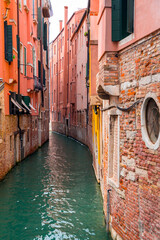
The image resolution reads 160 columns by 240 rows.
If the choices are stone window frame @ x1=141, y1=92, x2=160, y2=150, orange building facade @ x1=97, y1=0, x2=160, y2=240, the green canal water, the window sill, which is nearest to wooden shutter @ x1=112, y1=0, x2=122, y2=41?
orange building facade @ x1=97, y1=0, x2=160, y2=240

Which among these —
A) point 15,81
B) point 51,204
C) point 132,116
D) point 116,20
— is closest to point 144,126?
point 132,116

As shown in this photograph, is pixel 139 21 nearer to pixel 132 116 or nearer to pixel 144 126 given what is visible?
pixel 132 116

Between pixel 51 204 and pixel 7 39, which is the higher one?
pixel 7 39

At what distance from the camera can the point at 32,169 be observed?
1445cm

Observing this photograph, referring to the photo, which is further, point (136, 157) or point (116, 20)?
point (116, 20)

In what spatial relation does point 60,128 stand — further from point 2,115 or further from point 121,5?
point 121,5

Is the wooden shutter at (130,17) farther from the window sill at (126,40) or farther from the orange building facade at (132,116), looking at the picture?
the window sill at (126,40)

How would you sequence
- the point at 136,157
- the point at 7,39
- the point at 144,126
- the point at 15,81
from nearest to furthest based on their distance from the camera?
the point at 144,126, the point at 136,157, the point at 7,39, the point at 15,81

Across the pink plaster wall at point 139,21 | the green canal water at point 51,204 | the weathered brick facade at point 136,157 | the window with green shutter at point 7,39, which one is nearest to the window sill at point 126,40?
the pink plaster wall at point 139,21

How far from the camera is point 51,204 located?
9219 mm

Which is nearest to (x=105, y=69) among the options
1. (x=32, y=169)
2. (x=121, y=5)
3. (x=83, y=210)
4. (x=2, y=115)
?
(x=121, y=5)

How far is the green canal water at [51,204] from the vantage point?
7.15m

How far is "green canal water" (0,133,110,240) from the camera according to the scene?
7.15 m

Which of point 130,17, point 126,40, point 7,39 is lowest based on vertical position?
point 126,40
